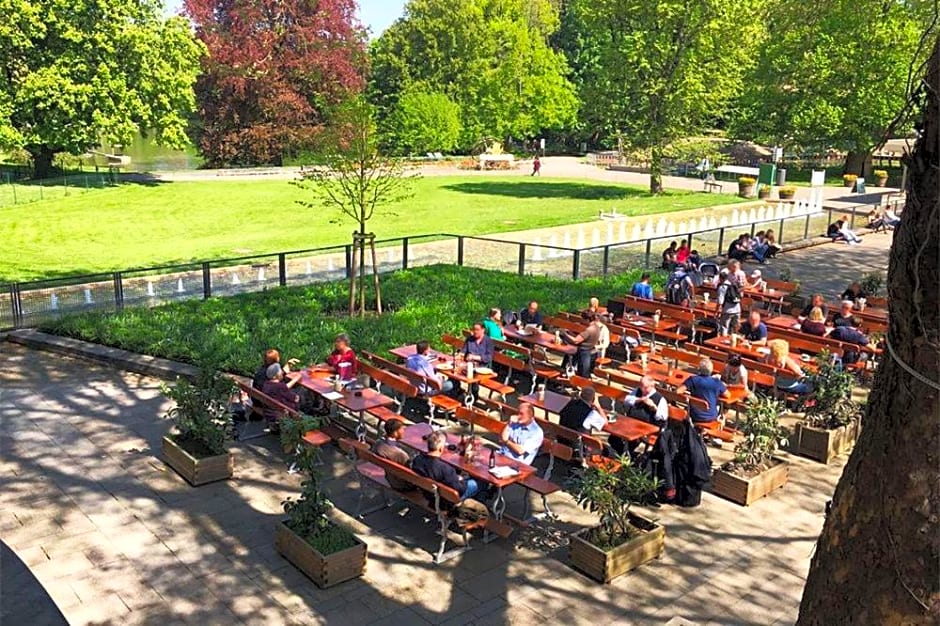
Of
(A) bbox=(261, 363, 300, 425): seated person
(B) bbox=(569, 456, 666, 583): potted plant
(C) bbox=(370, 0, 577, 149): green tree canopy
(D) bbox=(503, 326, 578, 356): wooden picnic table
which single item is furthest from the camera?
(C) bbox=(370, 0, 577, 149): green tree canopy

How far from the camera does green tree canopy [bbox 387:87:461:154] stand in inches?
2505

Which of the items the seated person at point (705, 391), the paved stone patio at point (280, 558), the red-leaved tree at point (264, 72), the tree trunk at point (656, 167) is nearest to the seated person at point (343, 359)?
the paved stone patio at point (280, 558)

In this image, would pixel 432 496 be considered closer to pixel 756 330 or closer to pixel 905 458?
pixel 905 458

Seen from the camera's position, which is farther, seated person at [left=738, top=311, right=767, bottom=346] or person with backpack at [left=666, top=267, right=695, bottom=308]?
person with backpack at [left=666, top=267, right=695, bottom=308]

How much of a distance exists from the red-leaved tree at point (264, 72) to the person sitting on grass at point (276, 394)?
151ft

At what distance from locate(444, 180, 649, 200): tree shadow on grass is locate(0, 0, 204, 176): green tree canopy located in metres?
17.4

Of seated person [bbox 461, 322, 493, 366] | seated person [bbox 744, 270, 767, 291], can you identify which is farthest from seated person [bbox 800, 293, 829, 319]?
seated person [bbox 461, 322, 493, 366]

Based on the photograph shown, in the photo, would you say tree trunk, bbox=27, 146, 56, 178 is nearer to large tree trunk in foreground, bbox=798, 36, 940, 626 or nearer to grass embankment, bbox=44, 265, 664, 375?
grass embankment, bbox=44, 265, 664, 375

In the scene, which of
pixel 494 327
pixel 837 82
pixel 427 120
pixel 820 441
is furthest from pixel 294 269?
pixel 427 120

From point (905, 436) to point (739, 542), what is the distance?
4.95 m

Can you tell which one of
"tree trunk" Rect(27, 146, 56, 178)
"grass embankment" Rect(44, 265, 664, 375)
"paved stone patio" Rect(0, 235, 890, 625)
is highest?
"tree trunk" Rect(27, 146, 56, 178)

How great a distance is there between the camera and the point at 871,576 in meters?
4.26

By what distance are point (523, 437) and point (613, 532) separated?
5.31 feet

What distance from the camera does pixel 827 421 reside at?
11.3 meters
